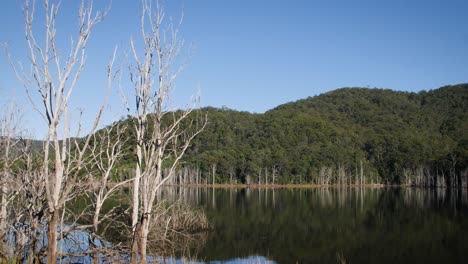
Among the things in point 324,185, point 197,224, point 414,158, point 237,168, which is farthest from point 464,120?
point 197,224

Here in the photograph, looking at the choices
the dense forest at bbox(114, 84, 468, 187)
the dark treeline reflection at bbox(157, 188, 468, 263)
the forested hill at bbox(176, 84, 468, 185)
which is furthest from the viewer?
the forested hill at bbox(176, 84, 468, 185)

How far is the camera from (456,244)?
23.7 meters

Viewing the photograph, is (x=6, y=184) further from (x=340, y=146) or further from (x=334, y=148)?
(x=340, y=146)

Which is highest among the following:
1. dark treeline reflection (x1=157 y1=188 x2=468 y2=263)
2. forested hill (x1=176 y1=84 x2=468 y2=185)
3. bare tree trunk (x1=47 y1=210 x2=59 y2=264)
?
forested hill (x1=176 y1=84 x2=468 y2=185)

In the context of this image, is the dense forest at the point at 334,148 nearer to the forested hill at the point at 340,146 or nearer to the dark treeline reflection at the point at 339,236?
the forested hill at the point at 340,146

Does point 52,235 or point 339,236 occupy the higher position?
point 52,235

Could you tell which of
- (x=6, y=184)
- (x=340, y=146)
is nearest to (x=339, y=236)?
(x=6, y=184)

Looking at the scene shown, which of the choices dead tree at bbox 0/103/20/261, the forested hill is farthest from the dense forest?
dead tree at bbox 0/103/20/261

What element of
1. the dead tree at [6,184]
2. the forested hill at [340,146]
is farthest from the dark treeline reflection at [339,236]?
the forested hill at [340,146]

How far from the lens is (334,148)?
125 meters

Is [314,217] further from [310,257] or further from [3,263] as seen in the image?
[3,263]

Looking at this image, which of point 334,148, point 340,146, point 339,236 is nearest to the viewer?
point 339,236

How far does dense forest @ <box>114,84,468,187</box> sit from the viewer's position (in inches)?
4456

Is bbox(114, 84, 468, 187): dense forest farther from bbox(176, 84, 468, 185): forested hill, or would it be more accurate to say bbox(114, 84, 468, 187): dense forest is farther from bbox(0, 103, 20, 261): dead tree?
bbox(0, 103, 20, 261): dead tree
